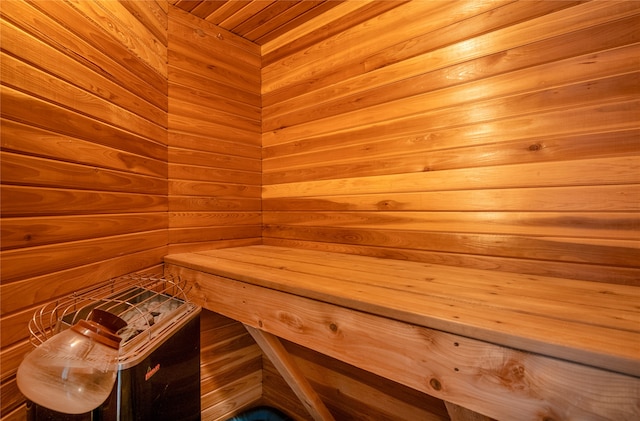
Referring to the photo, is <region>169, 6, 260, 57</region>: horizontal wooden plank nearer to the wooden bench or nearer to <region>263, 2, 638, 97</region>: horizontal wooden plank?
<region>263, 2, 638, 97</region>: horizontal wooden plank

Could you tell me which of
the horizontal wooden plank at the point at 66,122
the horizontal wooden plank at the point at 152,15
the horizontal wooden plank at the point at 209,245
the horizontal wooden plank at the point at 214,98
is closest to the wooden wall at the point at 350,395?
the horizontal wooden plank at the point at 209,245

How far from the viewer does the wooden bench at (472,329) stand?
59 centimetres

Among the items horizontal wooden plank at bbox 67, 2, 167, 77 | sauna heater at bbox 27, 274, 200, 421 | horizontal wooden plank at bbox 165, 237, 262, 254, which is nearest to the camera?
sauna heater at bbox 27, 274, 200, 421

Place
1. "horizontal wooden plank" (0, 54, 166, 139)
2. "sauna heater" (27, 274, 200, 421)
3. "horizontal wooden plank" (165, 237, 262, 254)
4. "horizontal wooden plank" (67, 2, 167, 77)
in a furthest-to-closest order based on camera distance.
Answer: "horizontal wooden plank" (165, 237, 262, 254)
"horizontal wooden plank" (67, 2, 167, 77)
"horizontal wooden plank" (0, 54, 166, 139)
"sauna heater" (27, 274, 200, 421)

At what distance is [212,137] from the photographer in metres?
2.02

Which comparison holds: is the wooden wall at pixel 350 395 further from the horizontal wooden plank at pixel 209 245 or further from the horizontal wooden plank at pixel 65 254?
the horizontal wooden plank at pixel 65 254

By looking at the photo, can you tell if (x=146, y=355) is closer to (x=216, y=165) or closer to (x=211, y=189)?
(x=211, y=189)

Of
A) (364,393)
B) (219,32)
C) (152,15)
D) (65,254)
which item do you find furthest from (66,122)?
(364,393)

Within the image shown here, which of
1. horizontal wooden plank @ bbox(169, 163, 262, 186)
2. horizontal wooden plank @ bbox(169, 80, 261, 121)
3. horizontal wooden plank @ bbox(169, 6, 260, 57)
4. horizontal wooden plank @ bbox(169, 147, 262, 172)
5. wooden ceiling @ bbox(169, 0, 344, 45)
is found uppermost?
wooden ceiling @ bbox(169, 0, 344, 45)

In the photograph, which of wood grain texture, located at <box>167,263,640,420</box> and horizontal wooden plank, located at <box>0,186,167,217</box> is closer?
wood grain texture, located at <box>167,263,640,420</box>

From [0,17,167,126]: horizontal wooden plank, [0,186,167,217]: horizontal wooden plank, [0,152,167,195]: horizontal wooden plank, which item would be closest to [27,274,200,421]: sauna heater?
[0,186,167,217]: horizontal wooden plank

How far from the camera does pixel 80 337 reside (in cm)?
73

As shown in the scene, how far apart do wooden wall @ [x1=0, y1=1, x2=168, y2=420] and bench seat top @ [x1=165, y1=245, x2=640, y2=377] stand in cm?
45

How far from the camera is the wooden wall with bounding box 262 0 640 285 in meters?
1.07
